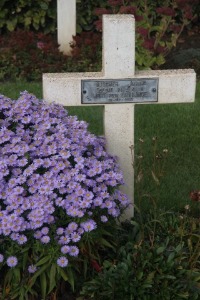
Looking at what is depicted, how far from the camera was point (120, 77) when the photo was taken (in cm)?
371

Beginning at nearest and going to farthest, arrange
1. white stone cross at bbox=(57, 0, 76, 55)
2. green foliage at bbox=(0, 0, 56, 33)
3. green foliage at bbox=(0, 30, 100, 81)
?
green foliage at bbox=(0, 30, 100, 81) < white stone cross at bbox=(57, 0, 76, 55) < green foliage at bbox=(0, 0, 56, 33)

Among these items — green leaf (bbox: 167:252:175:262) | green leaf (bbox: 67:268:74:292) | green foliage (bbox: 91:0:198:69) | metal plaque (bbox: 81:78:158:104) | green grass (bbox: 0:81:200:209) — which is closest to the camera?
green leaf (bbox: 67:268:74:292)

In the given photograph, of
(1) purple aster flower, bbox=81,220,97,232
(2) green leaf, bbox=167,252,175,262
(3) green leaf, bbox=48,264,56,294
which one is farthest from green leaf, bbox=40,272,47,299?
(2) green leaf, bbox=167,252,175,262

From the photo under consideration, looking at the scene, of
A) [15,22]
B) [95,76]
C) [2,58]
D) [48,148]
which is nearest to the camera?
[48,148]

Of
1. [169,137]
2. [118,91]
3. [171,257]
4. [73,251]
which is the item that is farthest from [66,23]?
[73,251]

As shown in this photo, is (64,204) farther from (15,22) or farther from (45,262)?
(15,22)

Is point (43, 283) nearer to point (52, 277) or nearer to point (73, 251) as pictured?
point (52, 277)

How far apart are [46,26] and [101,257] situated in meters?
5.24

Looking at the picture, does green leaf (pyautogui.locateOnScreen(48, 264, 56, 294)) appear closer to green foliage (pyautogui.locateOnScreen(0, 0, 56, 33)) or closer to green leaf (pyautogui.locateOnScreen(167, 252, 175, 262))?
green leaf (pyautogui.locateOnScreen(167, 252, 175, 262))

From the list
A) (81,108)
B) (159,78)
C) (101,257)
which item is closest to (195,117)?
(81,108)

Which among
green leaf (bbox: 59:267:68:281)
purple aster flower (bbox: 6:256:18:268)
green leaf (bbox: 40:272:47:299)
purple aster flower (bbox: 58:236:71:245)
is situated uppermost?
purple aster flower (bbox: 58:236:71:245)

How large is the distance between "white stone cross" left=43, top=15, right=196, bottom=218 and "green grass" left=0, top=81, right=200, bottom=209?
49 centimetres

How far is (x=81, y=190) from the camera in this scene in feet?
10.6

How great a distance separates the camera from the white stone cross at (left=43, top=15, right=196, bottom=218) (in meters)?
3.62
